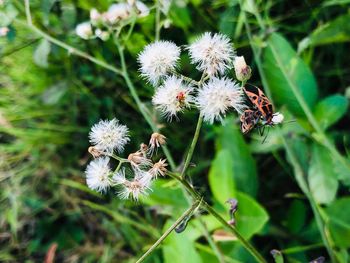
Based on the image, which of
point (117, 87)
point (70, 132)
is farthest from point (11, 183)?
point (117, 87)

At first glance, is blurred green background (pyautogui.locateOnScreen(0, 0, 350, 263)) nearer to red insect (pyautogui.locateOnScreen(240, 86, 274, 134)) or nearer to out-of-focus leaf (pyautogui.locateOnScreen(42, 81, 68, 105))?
out-of-focus leaf (pyautogui.locateOnScreen(42, 81, 68, 105))

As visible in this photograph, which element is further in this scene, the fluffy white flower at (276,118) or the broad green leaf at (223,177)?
the broad green leaf at (223,177)

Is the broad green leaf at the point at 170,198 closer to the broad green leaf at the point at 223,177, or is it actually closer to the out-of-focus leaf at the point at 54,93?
the broad green leaf at the point at 223,177

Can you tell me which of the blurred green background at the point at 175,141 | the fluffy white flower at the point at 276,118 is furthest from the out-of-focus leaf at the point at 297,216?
the fluffy white flower at the point at 276,118

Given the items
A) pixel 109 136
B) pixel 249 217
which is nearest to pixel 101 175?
pixel 109 136

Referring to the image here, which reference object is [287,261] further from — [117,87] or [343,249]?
[117,87]

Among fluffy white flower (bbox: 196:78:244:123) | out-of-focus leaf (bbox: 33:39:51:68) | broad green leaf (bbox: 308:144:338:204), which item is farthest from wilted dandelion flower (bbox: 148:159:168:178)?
out-of-focus leaf (bbox: 33:39:51:68)

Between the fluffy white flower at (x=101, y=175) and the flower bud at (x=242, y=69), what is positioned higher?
the flower bud at (x=242, y=69)
